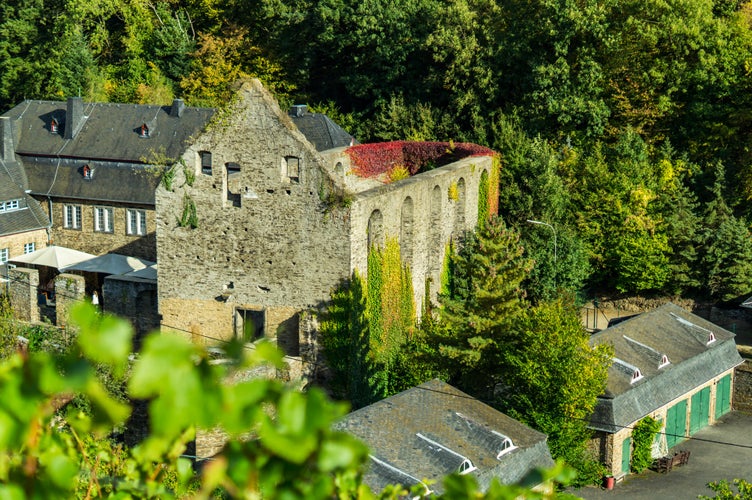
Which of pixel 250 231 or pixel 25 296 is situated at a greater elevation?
pixel 250 231

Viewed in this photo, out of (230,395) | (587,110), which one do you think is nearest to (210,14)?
(587,110)

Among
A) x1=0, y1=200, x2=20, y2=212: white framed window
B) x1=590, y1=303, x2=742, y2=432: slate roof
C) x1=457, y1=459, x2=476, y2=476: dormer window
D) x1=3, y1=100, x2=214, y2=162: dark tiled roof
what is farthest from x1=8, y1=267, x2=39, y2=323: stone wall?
x1=457, y1=459, x2=476, y2=476: dormer window

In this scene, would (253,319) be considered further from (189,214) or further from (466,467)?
(466,467)

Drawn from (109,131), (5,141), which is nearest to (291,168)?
(109,131)

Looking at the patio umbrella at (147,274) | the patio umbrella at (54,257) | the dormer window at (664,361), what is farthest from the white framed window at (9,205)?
the dormer window at (664,361)

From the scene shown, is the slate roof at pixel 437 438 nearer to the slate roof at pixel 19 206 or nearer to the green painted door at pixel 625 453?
the green painted door at pixel 625 453
